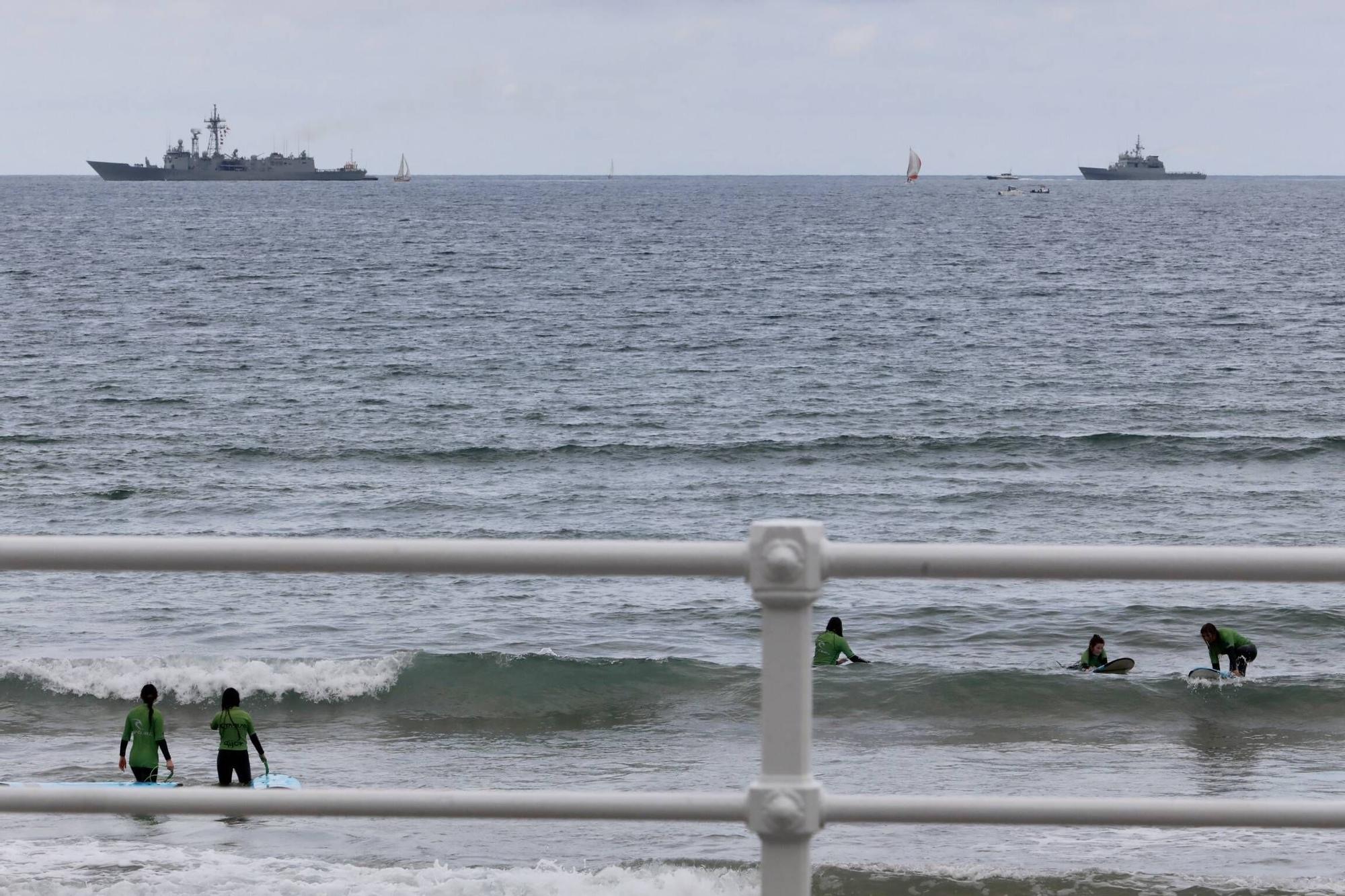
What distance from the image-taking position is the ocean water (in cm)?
855

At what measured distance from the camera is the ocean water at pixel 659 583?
8.55 m

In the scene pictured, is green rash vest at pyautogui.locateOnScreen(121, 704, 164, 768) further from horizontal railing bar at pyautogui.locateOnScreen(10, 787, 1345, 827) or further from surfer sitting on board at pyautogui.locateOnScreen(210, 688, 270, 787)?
horizontal railing bar at pyautogui.locateOnScreen(10, 787, 1345, 827)

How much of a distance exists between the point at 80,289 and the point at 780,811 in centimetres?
7981

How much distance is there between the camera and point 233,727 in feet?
40.6

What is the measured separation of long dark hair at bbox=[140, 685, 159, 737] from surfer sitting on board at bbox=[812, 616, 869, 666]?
7.50 metres

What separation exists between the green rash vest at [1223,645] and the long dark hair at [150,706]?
11.3 meters

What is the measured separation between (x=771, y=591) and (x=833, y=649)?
15.5 metres

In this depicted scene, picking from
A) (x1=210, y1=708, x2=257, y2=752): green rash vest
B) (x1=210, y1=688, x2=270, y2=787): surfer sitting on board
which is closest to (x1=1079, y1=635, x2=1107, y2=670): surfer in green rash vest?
(x1=210, y1=688, x2=270, y2=787): surfer sitting on board

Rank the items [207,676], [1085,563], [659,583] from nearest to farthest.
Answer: [1085,563], [207,676], [659,583]

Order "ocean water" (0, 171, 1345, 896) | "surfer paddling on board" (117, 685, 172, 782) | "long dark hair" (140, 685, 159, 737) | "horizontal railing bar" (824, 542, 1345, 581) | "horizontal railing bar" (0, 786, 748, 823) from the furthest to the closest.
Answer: "surfer paddling on board" (117, 685, 172, 782), "long dark hair" (140, 685, 159, 737), "ocean water" (0, 171, 1345, 896), "horizontal railing bar" (0, 786, 748, 823), "horizontal railing bar" (824, 542, 1345, 581)

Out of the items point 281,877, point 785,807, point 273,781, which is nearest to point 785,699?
point 785,807

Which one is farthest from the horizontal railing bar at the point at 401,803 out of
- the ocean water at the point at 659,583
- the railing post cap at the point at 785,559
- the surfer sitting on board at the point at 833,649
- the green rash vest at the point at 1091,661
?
the green rash vest at the point at 1091,661

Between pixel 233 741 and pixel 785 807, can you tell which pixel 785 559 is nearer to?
pixel 785 807

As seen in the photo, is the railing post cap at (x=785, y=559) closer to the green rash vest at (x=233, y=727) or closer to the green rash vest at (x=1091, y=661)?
the green rash vest at (x=233, y=727)
